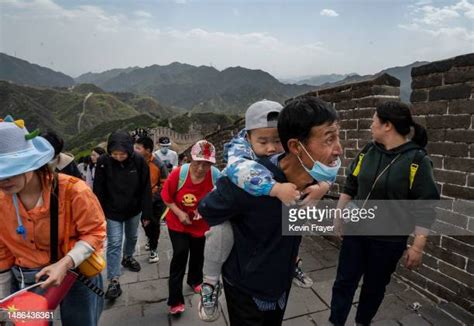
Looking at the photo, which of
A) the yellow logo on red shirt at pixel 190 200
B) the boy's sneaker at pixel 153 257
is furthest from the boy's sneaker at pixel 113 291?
the yellow logo on red shirt at pixel 190 200

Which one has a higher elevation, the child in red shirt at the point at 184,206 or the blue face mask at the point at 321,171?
the blue face mask at the point at 321,171

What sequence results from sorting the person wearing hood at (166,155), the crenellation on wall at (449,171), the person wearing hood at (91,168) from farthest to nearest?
the person wearing hood at (166,155)
the person wearing hood at (91,168)
the crenellation on wall at (449,171)

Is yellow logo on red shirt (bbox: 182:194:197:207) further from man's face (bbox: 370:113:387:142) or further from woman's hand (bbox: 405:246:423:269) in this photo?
woman's hand (bbox: 405:246:423:269)

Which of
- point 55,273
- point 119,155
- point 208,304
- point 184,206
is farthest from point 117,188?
point 208,304

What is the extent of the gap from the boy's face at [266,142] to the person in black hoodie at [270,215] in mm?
127

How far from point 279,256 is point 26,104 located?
12668cm

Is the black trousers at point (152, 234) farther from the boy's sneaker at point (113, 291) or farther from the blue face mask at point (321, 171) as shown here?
the blue face mask at point (321, 171)

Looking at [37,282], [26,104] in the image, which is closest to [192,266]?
[37,282]

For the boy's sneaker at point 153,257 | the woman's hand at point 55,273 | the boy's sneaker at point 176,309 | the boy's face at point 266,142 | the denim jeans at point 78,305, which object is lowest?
the boy's sneaker at point 153,257

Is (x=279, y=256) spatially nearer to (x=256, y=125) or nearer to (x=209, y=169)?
(x=256, y=125)

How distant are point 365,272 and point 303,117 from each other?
1.74 m

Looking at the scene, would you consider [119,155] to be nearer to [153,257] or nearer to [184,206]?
[184,206]

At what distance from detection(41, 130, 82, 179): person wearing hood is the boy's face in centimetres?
259

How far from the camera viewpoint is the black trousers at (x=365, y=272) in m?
2.32
